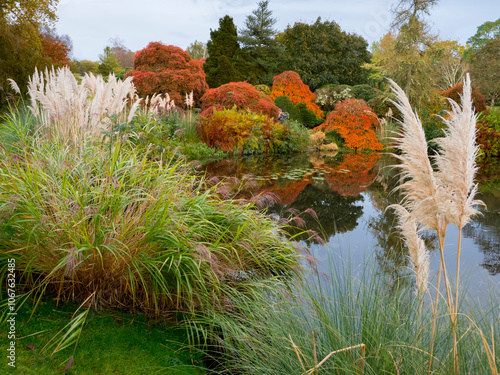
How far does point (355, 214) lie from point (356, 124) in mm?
10086

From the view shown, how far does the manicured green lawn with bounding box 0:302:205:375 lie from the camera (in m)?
1.83

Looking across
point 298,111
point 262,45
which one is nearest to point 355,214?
point 298,111

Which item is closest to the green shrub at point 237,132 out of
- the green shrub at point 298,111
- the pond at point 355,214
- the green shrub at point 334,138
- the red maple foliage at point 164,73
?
the pond at point 355,214

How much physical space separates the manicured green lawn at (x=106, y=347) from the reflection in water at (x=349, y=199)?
120 cm

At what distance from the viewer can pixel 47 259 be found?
2256mm

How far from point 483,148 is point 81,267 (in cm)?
1272

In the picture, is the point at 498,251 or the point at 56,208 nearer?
the point at 56,208

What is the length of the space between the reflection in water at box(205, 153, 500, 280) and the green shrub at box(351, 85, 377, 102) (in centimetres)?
1072

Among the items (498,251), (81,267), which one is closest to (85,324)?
(81,267)

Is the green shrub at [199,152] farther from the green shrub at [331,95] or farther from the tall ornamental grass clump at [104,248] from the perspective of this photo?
the green shrub at [331,95]

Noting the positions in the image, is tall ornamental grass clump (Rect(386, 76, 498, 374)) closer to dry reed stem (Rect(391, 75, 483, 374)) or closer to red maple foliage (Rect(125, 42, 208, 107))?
dry reed stem (Rect(391, 75, 483, 374))

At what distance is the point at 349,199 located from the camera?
6242 millimetres

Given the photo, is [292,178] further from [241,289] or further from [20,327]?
[20,327]

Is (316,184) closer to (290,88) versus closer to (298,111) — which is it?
(298,111)
